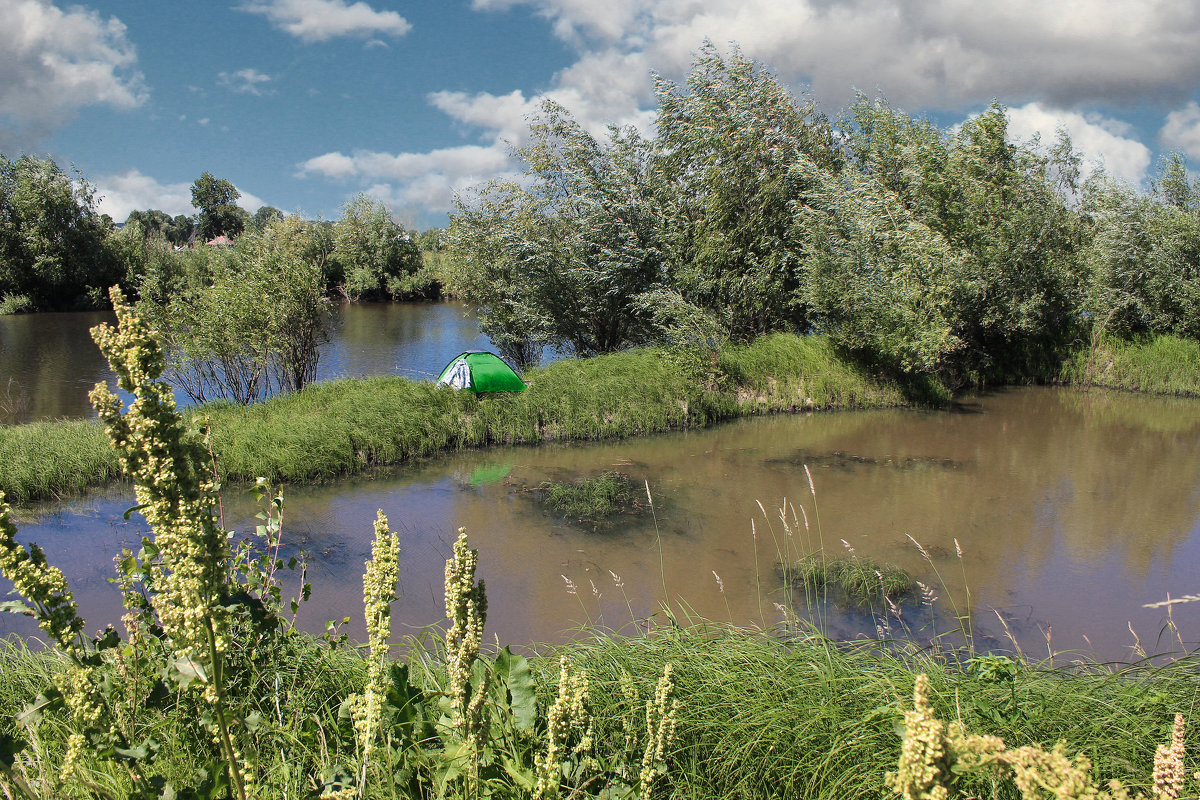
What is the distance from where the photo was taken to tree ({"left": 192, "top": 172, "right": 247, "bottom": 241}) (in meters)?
77.8

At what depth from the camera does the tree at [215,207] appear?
77.8 m

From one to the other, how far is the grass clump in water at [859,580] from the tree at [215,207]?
3218 inches

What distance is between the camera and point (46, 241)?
36.7m

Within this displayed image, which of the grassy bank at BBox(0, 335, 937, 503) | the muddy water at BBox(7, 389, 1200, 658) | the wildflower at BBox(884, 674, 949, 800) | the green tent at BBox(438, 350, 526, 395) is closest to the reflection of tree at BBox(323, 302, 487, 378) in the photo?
the green tent at BBox(438, 350, 526, 395)

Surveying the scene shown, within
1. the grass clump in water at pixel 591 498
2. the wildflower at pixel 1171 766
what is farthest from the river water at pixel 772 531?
the wildflower at pixel 1171 766

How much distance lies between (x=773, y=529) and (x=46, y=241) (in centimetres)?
4102

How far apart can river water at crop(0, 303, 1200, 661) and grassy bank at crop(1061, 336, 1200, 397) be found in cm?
477

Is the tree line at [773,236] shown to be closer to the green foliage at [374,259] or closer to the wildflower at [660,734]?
the wildflower at [660,734]

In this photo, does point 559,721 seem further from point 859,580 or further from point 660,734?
point 859,580

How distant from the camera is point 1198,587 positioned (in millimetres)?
7992

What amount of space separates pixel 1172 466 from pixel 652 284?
10510mm

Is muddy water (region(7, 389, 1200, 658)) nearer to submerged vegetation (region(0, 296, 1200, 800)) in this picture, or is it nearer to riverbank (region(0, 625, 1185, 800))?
riverbank (region(0, 625, 1185, 800))

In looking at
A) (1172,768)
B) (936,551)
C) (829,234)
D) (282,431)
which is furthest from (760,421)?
(1172,768)

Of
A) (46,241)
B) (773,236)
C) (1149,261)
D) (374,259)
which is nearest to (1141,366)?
(1149,261)
